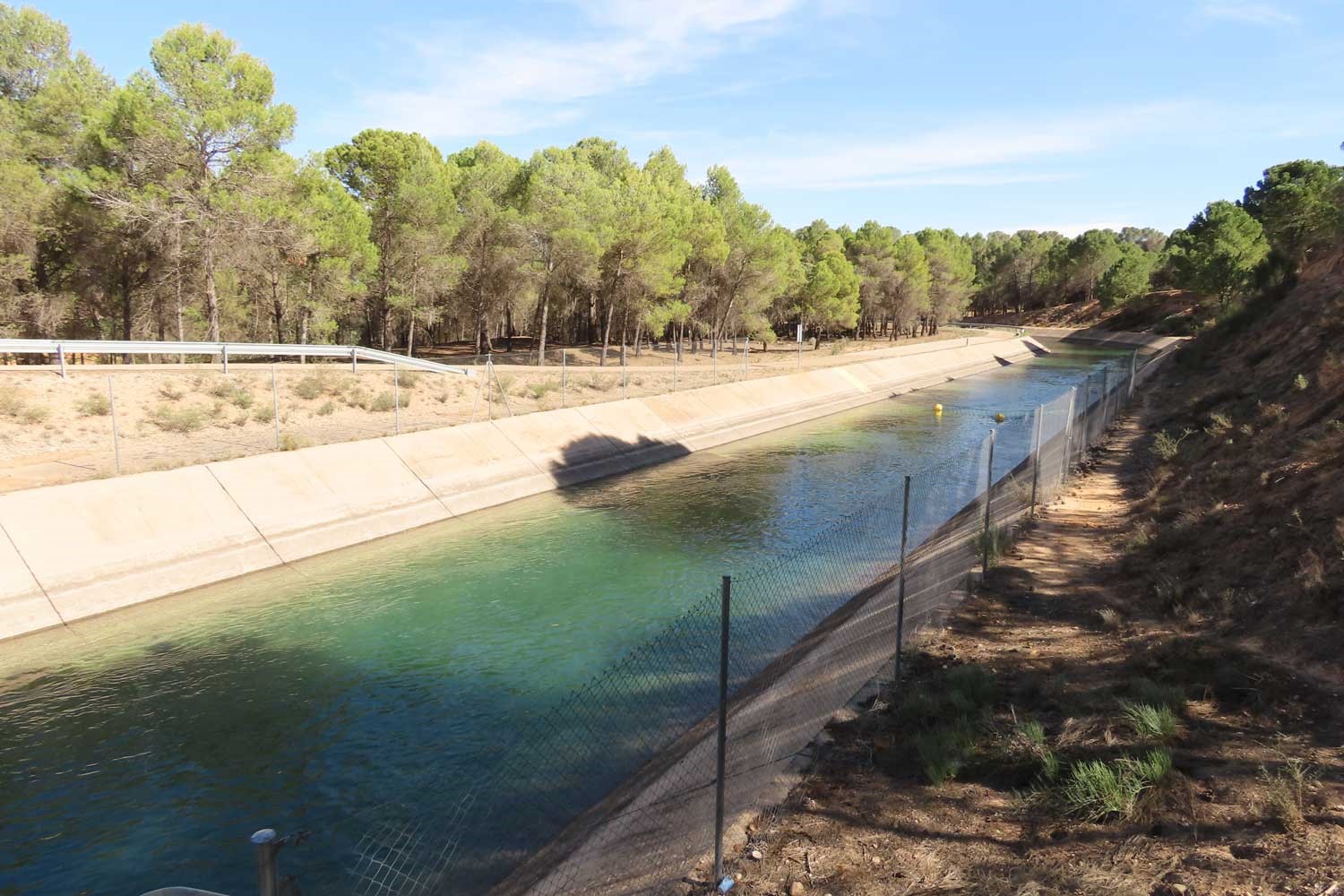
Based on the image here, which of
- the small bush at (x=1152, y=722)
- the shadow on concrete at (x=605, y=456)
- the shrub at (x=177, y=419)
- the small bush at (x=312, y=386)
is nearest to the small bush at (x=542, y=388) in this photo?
the shadow on concrete at (x=605, y=456)

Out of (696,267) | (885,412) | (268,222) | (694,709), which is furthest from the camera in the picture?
(696,267)

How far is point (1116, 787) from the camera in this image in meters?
6.02

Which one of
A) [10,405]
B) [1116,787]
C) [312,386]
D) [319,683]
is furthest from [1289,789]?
[312,386]

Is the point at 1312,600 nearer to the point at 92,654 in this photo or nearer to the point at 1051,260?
the point at 92,654

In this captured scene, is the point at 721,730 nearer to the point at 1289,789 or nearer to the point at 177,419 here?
the point at 1289,789

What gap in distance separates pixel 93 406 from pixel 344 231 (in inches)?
757

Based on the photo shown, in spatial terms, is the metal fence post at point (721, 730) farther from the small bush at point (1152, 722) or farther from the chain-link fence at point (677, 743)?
the small bush at point (1152, 722)

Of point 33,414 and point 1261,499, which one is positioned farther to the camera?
point 33,414

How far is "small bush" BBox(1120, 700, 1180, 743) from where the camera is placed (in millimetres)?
6957

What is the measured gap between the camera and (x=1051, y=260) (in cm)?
13012

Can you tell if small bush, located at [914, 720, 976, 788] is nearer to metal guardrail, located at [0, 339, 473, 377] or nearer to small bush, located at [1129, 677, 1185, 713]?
small bush, located at [1129, 677, 1185, 713]

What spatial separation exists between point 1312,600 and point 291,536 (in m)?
18.8

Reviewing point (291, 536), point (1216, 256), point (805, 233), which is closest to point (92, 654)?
point (291, 536)

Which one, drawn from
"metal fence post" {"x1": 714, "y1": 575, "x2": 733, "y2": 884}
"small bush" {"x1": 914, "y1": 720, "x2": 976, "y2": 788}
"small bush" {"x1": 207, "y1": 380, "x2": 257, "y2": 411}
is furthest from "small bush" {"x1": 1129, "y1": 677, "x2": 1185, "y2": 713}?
"small bush" {"x1": 207, "y1": 380, "x2": 257, "y2": 411}
